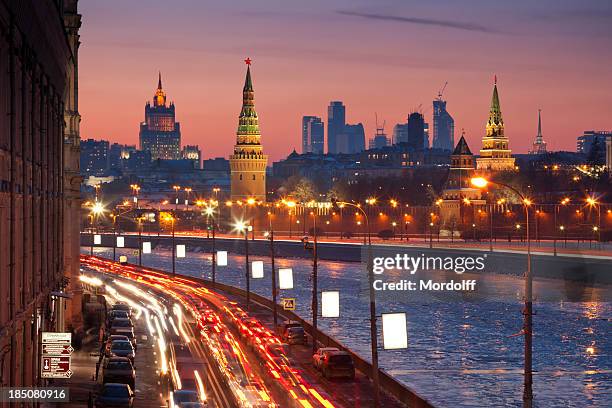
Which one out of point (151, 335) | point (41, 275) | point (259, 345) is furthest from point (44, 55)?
point (151, 335)

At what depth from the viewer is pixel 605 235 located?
136 metres

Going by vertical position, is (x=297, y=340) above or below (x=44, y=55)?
below

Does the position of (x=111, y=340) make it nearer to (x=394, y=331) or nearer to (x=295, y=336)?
(x=295, y=336)

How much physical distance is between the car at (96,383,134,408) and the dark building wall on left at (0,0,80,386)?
224 cm

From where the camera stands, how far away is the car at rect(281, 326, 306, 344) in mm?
49497

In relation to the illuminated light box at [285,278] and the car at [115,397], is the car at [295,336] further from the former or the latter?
the car at [115,397]

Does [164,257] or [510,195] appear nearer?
[164,257]

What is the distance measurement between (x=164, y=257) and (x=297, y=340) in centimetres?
10414

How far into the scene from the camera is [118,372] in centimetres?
3556

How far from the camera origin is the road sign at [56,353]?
2692 centimetres

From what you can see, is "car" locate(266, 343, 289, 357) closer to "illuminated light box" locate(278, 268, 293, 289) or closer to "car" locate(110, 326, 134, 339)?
"car" locate(110, 326, 134, 339)

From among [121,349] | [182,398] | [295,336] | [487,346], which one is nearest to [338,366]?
[121,349]

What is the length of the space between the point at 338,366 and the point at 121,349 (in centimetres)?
711

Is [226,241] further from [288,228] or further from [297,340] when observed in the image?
[297,340]
